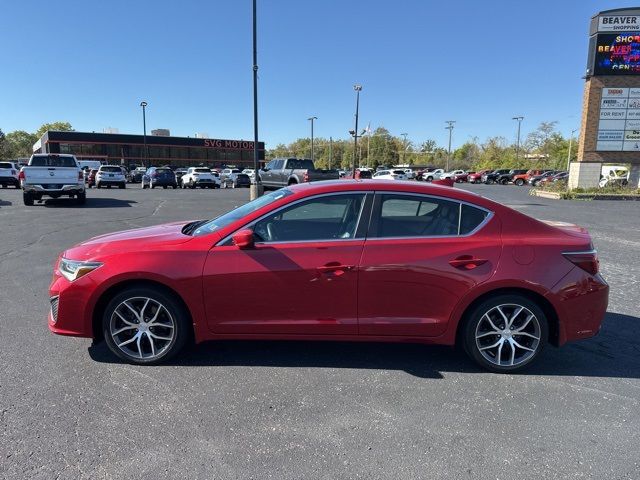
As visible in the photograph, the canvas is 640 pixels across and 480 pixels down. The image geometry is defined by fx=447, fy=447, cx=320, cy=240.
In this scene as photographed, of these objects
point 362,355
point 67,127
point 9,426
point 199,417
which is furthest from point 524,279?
point 67,127

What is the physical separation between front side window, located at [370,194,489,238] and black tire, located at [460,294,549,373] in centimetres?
64

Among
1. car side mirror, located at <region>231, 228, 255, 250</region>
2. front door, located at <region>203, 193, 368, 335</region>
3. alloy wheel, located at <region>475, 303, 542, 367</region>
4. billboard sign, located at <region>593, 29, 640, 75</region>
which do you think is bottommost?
alloy wheel, located at <region>475, 303, 542, 367</region>

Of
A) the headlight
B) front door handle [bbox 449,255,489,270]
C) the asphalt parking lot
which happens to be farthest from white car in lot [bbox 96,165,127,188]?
front door handle [bbox 449,255,489,270]

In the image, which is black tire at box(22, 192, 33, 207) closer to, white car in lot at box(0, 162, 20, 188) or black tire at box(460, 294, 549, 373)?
white car in lot at box(0, 162, 20, 188)

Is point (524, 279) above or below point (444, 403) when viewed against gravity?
above

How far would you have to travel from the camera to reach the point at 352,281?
139 inches

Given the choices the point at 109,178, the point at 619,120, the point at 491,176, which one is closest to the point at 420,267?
the point at 619,120

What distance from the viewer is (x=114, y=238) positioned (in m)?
3.95

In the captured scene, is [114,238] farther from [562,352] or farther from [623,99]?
[623,99]

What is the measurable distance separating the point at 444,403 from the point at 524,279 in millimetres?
1153

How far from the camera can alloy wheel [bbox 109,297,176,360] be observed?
3668 mm

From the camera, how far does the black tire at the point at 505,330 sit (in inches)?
141

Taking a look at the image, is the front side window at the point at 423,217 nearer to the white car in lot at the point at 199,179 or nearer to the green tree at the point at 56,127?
the white car in lot at the point at 199,179

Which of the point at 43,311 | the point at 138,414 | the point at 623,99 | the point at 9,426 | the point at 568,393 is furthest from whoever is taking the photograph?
the point at 623,99
